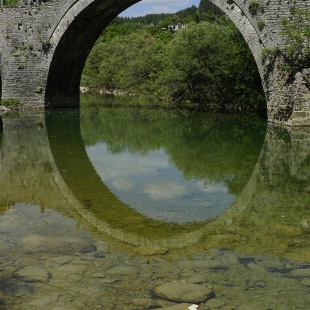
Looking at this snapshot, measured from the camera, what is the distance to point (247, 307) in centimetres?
304

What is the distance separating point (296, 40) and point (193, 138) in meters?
4.23

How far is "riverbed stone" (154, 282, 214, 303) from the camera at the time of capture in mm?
3131

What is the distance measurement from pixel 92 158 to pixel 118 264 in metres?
4.96

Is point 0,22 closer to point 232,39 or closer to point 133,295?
point 232,39

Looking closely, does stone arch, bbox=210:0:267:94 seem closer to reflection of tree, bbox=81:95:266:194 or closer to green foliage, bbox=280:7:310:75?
green foliage, bbox=280:7:310:75

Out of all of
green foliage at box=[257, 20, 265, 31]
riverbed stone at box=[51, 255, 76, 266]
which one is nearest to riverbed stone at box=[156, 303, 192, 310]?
riverbed stone at box=[51, 255, 76, 266]

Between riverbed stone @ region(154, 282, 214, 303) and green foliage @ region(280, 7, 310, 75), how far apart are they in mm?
10698

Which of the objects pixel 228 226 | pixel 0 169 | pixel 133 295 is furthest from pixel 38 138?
pixel 133 295

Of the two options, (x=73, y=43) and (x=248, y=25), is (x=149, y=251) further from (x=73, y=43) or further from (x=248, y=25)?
(x=73, y=43)

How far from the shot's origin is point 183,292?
321 centimetres

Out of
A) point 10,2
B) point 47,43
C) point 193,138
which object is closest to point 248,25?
point 193,138

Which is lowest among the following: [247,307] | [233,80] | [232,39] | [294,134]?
[247,307]

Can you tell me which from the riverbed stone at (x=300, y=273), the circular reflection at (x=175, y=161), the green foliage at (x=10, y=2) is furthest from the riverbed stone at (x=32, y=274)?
the green foliage at (x=10, y=2)

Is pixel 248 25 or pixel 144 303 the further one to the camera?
pixel 248 25
